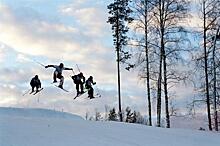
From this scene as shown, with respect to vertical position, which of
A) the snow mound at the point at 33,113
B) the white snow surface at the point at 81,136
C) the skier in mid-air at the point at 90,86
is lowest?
the white snow surface at the point at 81,136

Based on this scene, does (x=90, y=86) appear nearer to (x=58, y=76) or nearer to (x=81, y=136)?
(x=58, y=76)

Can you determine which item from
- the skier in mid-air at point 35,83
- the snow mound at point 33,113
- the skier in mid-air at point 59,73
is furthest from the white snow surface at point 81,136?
the skier in mid-air at point 35,83

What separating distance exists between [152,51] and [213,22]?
4537mm

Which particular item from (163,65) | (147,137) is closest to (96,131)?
(147,137)

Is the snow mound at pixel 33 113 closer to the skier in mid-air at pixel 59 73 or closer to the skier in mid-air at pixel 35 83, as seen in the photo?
the skier in mid-air at pixel 35 83

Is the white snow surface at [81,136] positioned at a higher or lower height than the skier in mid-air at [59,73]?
lower

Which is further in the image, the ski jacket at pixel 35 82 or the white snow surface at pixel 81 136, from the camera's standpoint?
the ski jacket at pixel 35 82

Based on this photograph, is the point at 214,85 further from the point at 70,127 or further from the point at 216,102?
the point at 70,127

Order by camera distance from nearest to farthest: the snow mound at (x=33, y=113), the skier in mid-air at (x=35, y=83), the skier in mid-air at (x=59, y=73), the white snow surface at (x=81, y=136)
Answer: the white snow surface at (x=81, y=136) → the skier in mid-air at (x=59, y=73) → the snow mound at (x=33, y=113) → the skier in mid-air at (x=35, y=83)

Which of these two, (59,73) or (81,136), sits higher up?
(59,73)

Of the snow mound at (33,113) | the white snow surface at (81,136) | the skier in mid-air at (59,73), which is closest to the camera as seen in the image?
the white snow surface at (81,136)

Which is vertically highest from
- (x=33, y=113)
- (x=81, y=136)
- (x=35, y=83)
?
(x=35, y=83)

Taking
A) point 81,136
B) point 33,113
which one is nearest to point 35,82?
point 33,113

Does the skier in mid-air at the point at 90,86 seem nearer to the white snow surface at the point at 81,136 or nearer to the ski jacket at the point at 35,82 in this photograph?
the ski jacket at the point at 35,82
